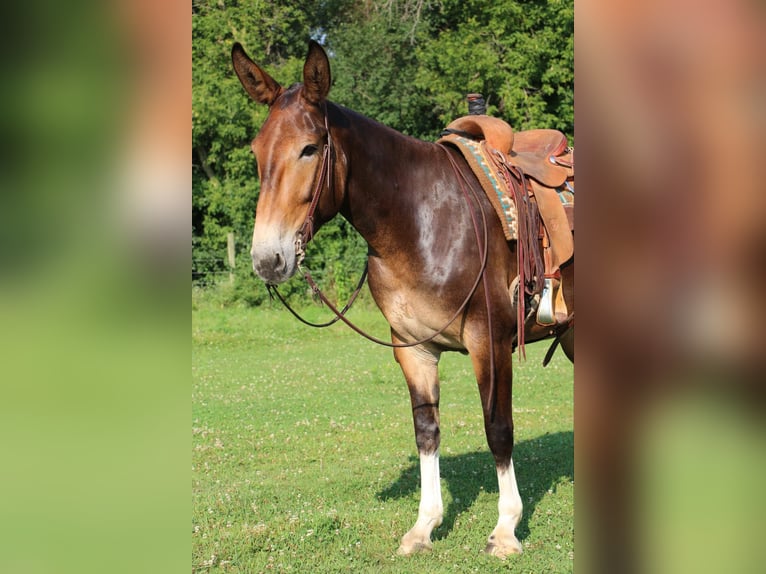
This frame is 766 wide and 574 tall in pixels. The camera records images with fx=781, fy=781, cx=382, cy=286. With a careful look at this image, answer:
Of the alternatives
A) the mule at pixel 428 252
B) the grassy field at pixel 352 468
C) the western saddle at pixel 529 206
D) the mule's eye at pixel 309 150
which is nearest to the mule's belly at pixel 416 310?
the mule at pixel 428 252

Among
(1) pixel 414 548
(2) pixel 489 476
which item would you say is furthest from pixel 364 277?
(2) pixel 489 476

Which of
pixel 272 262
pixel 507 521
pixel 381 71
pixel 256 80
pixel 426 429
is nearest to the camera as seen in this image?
pixel 272 262

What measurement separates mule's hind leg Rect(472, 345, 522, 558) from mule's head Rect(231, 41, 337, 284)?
Answer: 130 cm

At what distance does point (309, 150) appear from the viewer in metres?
3.67

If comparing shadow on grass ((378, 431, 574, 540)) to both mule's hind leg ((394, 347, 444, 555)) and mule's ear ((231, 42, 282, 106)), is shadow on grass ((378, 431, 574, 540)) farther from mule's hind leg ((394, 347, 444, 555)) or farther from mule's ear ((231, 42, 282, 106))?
mule's ear ((231, 42, 282, 106))

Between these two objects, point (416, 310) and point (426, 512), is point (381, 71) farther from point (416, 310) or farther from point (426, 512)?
point (426, 512)

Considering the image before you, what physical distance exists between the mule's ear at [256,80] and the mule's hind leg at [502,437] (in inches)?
68.0

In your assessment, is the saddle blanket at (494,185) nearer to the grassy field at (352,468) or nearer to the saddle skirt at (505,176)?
the saddle skirt at (505,176)

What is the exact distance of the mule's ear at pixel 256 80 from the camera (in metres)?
3.65

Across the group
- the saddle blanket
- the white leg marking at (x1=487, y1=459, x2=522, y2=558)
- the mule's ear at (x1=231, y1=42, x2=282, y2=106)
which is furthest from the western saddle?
the mule's ear at (x1=231, y1=42, x2=282, y2=106)

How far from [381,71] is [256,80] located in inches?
804
